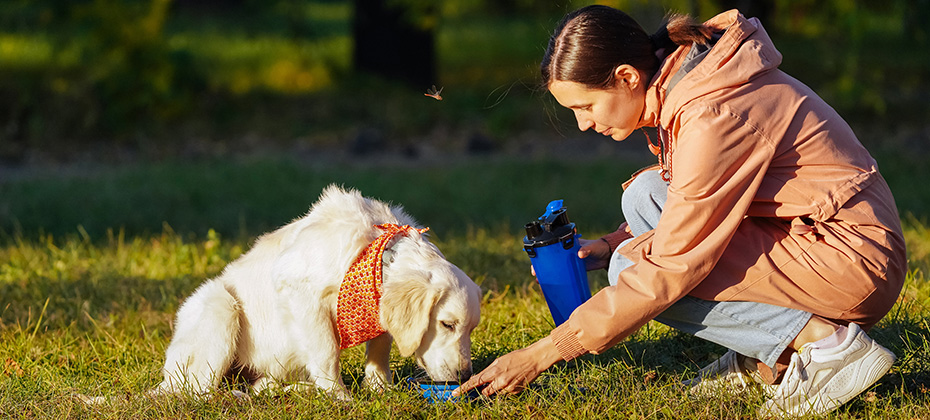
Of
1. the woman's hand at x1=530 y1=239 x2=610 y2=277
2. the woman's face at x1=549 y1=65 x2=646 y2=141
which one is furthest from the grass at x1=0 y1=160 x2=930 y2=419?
the woman's face at x1=549 y1=65 x2=646 y2=141

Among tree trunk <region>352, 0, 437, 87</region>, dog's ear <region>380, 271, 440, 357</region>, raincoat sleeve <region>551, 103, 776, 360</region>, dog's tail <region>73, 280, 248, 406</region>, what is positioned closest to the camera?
raincoat sleeve <region>551, 103, 776, 360</region>

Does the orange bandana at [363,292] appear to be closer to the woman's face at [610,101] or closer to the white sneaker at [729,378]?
the woman's face at [610,101]

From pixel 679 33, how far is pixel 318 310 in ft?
5.04

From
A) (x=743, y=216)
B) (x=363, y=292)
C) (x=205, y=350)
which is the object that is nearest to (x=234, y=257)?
(x=205, y=350)

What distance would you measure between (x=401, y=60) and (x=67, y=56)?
4564 millimetres

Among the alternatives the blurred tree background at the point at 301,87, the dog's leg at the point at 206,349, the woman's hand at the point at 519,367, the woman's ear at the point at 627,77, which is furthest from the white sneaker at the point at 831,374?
the blurred tree background at the point at 301,87

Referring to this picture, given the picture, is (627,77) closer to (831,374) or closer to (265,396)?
(831,374)

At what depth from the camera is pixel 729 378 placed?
3.19m

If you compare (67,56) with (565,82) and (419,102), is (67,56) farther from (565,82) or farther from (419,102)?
(565,82)

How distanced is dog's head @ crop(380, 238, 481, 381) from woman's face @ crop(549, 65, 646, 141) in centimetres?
68

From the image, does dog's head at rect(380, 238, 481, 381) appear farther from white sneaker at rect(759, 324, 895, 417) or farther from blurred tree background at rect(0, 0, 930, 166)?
blurred tree background at rect(0, 0, 930, 166)

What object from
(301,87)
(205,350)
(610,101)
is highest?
(610,101)

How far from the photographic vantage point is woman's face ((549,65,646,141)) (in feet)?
9.44

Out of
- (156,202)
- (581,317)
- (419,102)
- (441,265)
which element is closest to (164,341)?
(441,265)
